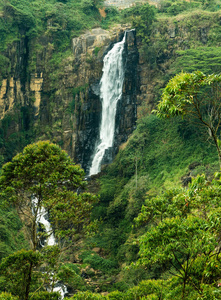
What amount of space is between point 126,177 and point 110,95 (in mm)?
9523

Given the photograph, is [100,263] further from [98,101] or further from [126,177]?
[98,101]

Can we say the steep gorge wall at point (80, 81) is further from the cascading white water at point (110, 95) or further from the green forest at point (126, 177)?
the cascading white water at point (110, 95)

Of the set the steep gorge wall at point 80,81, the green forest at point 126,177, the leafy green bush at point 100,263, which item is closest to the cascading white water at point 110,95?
the steep gorge wall at point 80,81

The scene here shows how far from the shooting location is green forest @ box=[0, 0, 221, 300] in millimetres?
7379

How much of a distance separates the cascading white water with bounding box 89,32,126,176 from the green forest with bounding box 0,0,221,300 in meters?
1.93

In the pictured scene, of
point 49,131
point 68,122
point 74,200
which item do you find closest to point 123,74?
point 68,122

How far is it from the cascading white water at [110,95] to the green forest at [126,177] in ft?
6.32

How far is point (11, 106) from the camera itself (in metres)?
34.5

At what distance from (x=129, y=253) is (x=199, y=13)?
24.0 metres

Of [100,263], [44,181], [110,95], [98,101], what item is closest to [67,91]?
[98,101]

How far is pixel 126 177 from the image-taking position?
28.3 m

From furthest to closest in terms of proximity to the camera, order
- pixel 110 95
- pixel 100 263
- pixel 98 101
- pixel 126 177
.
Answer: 1. pixel 98 101
2. pixel 110 95
3. pixel 126 177
4. pixel 100 263

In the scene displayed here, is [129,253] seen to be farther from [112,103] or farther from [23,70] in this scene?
[23,70]

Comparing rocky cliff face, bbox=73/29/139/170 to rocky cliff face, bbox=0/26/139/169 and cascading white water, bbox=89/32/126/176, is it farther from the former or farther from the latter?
cascading white water, bbox=89/32/126/176
